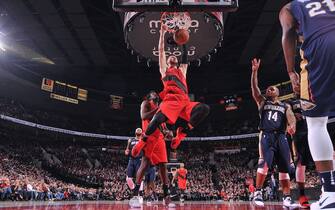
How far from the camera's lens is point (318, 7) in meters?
2.64

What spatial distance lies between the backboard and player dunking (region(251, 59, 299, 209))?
1.55 m

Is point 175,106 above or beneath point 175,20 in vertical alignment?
beneath

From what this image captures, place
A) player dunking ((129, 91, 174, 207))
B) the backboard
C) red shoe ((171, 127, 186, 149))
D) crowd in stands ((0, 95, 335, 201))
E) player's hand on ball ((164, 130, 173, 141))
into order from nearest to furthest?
red shoe ((171, 127, 186, 149)), the backboard, player's hand on ball ((164, 130, 173, 141)), player dunking ((129, 91, 174, 207)), crowd in stands ((0, 95, 335, 201))

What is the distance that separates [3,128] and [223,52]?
59.6 ft

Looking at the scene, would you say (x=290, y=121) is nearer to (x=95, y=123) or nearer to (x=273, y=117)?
(x=273, y=117)

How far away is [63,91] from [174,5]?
23590 mm

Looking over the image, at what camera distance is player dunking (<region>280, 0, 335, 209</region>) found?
2.45 meters

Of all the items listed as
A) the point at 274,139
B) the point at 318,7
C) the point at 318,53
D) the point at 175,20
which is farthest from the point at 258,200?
the point at 175,20

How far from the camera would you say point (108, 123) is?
33969 millimetres

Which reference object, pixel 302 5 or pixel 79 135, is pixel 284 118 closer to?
pixel 302 5

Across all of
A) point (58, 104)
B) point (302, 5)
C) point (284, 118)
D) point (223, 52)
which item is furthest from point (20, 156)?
point (302, 5)

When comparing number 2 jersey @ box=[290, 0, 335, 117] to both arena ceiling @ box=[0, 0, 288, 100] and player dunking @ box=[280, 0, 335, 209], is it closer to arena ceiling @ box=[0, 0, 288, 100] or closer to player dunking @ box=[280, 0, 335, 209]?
player dunking @ box=[280, 0, 335, 209]

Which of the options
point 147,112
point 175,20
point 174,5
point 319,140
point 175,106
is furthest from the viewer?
point 175,20

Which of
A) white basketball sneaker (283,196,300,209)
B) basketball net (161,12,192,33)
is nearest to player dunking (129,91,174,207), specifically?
white basketball sneaker (283,196,300,209)
